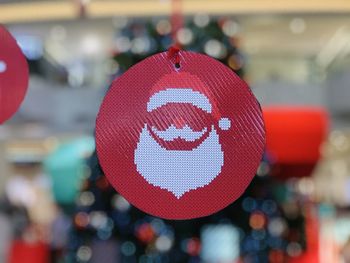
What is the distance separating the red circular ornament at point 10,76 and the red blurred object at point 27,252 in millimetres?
4674

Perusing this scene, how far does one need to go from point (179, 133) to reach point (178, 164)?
2.9 inches

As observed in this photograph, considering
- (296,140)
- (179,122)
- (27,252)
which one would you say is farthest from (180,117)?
(27,252)

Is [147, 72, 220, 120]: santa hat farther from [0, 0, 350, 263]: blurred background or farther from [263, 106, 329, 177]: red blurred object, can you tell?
[263, 106, 329, 177]: red blurred object

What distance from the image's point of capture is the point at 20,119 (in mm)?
10352

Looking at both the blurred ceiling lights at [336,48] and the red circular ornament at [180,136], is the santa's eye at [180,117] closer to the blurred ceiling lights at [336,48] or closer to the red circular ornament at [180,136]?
the red circular ornament at [180,136]

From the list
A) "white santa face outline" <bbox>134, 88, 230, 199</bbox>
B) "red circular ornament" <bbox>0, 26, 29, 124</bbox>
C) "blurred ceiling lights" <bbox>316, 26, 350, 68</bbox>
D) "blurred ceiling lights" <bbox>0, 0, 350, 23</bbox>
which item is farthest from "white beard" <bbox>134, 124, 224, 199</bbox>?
"blurred ceiling lights" <bbox>316, 26, 350, 68</bbox>

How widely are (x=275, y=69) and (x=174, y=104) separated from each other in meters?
9.09

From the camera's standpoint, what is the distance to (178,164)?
1.66 meters

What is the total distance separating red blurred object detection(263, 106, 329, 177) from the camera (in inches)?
177

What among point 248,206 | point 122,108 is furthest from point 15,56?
point 248,206

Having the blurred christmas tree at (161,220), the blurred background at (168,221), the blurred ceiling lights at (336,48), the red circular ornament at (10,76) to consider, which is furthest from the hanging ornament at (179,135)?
the blurred ceiling lights at (336,48)

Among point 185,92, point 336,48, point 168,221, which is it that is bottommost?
point 336,48

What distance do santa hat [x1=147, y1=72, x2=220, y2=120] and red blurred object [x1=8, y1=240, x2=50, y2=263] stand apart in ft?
16.6

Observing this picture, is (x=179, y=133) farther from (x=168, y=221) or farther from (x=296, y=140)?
(x=296, y=140)
